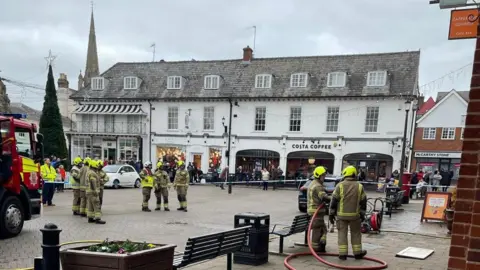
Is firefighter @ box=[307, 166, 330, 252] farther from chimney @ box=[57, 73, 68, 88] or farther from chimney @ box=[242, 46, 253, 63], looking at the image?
chimney @ box=[57, 73, 68, 88]

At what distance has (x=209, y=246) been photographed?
16.6ft

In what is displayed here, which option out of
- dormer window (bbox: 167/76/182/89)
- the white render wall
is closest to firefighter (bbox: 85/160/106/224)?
the white render wall

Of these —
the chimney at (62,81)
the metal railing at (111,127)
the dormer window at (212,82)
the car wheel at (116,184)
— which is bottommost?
the car wheel at (116,184)

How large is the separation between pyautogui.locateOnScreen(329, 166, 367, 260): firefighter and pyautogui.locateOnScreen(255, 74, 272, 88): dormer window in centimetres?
2343

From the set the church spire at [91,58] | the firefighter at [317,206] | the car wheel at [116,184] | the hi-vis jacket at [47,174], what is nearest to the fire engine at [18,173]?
the hi-vis jacket at [47,174]

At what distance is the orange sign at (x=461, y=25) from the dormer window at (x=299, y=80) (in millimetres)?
25139

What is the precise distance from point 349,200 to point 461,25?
3.68 metres

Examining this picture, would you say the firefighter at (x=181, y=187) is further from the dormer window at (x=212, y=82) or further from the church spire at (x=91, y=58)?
the church spire at (x=91, y=58)

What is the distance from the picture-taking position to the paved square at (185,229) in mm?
6918

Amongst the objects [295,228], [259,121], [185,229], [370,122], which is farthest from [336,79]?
[295,228]

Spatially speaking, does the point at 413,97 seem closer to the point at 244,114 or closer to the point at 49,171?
the point at 244,114

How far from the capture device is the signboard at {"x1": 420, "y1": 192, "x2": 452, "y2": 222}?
11445mm

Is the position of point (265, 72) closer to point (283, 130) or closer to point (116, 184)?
point (283, 130)

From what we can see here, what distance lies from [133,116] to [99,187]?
22.4 m
